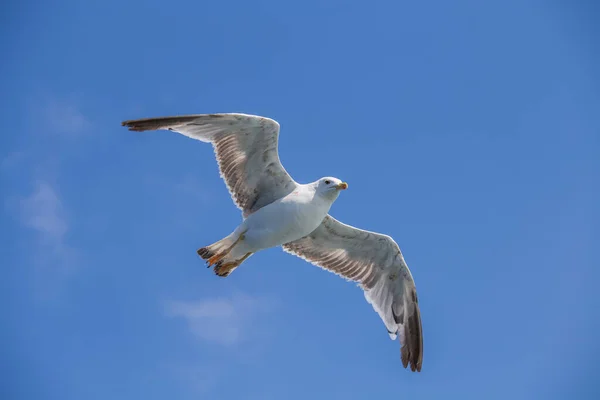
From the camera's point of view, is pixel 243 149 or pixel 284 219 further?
pixel 243 149

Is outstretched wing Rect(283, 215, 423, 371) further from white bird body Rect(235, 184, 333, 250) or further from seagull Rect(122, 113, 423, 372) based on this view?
white bird body Rect(235, 184, 333, 250)

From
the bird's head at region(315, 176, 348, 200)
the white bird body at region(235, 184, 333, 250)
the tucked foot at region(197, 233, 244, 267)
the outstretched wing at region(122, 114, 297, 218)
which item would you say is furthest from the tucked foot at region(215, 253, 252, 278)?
the bird's head at region(315, 176, 348, 200)

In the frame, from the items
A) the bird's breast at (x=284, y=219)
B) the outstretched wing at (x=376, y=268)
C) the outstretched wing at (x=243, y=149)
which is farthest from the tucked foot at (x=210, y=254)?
the outstretched wing at (x=376, y=268)

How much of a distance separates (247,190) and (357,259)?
2.48 m

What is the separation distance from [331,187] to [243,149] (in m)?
1.58

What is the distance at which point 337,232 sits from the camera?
11734mm

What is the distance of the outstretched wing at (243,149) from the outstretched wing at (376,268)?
1214 mm

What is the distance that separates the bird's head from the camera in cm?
1045

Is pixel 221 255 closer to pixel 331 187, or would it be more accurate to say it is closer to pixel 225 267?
pixel 225 267

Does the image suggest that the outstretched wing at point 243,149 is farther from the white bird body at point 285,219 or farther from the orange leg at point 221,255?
the orange leg at point 221,255

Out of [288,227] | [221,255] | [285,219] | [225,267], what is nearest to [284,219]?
[285,219]

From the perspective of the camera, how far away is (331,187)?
10.5m

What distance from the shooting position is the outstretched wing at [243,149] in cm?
1033

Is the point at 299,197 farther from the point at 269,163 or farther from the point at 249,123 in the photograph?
the point at 249,123
